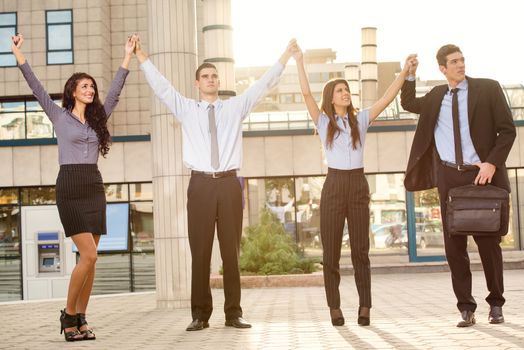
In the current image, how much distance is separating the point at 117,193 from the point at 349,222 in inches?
826

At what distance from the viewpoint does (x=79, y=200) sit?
735 centimetres

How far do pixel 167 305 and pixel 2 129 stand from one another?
27.8 meters

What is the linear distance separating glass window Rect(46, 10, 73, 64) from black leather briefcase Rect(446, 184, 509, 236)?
31.0 meters

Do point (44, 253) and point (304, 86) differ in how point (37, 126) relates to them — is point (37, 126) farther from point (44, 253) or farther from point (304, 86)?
point (304, 86)

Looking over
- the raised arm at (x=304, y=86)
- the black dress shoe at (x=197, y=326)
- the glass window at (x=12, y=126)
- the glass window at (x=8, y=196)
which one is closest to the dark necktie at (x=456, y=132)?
the raised arm at (x=304, y=86)

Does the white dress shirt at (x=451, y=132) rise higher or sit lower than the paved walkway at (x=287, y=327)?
higher

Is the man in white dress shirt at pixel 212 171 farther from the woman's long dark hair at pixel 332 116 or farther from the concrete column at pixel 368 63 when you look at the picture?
the concrete column at pixel 368 63

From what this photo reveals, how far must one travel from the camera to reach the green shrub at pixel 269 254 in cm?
1712

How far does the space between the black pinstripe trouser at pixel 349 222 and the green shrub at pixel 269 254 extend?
923 centimetres

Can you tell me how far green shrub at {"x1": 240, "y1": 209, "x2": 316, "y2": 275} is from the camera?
1712 cm

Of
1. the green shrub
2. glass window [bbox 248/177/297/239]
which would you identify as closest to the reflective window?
glass window [bbox 248/177/297/239]

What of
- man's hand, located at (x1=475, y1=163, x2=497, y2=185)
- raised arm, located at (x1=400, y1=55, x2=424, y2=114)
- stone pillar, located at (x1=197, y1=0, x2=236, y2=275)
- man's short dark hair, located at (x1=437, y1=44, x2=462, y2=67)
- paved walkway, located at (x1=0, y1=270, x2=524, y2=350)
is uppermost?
stone pillar, located at (x1=197, y1=0, x2=236, y2=275)

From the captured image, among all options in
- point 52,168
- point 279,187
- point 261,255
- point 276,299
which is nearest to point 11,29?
point 52,168

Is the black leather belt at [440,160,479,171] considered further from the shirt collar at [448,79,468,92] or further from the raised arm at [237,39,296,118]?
the raised arm at [237,39,296,118]
